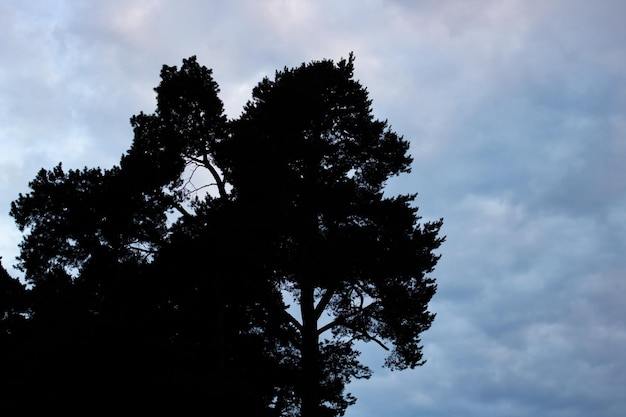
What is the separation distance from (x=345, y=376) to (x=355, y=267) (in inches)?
141

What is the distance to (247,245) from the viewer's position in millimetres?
17562

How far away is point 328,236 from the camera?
18.4 m

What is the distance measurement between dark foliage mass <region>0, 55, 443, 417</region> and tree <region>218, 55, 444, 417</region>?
50mm

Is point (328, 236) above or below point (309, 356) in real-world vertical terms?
above

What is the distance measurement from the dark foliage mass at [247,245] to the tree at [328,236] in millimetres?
50

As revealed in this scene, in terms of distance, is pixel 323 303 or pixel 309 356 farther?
pixel 323 303

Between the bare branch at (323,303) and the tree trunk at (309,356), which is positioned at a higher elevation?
the bare branch at (323,303)

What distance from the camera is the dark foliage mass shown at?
17.0 m

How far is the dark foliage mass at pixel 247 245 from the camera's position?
16984mm

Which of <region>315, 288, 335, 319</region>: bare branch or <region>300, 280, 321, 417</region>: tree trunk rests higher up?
<region>315, 288, 335, 319</region>: bare branch

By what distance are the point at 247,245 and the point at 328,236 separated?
8.61 ft

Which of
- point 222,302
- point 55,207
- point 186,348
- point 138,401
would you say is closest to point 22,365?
point 138,401

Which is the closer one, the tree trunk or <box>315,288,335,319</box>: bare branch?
the tree trunk

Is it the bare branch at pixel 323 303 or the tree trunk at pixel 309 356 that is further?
the bare branch at pixel 323 303
